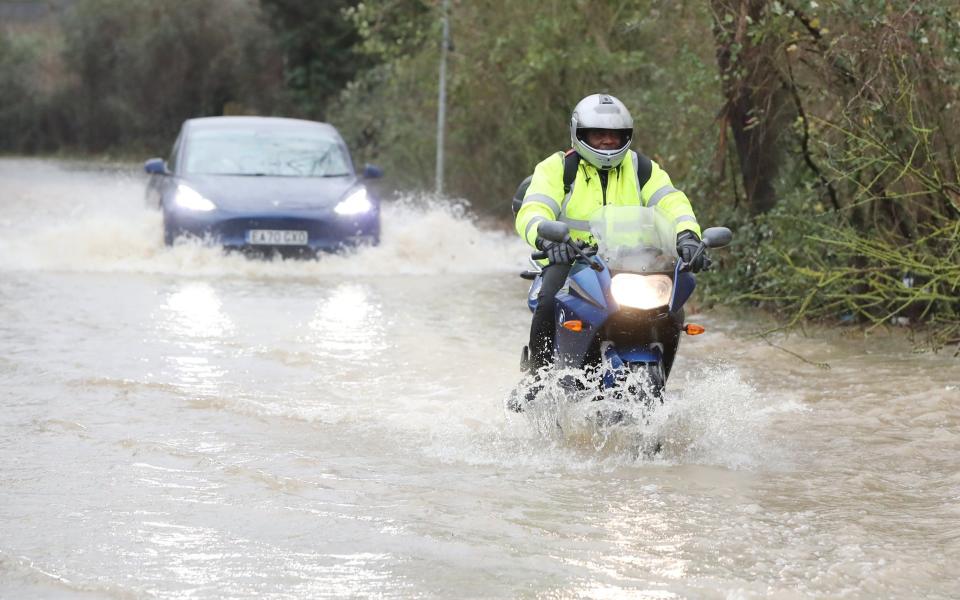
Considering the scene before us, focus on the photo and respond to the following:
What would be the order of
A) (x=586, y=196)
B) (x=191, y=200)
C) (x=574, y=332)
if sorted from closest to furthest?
1. (x=574, y=332)
2. (x=586, y=196)
3. (x=191, y=200)

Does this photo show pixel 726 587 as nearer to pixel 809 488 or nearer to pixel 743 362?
pixel 809 488

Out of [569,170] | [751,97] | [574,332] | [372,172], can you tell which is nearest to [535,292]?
[574,332]

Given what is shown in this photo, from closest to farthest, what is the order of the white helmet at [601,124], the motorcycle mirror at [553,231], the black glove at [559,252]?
the motorcycle mirror at [553,231]
the black glove at [559,252]
the white helmet at [601,124]

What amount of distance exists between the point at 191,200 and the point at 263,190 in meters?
0.73

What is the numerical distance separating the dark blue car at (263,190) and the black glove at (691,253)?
9.32 m

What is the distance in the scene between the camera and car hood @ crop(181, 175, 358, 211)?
648 inches

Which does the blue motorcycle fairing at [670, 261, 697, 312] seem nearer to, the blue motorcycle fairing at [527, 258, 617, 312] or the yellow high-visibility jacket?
the blue motorcycle fairing at [527, 258, 617, 312]

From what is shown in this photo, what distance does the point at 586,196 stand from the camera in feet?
26.1

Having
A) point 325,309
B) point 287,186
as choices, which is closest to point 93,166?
point 287,186

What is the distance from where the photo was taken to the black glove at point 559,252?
24.2 feet

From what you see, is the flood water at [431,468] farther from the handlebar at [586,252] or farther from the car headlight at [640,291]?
the handlebar at [586,252]

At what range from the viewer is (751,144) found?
13.9 metres

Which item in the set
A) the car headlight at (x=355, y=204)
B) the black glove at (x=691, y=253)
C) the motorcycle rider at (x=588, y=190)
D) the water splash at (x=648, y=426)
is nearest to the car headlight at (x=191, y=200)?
the car headlight at (x=355, y=204)

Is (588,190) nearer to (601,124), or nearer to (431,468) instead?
(601,124)
